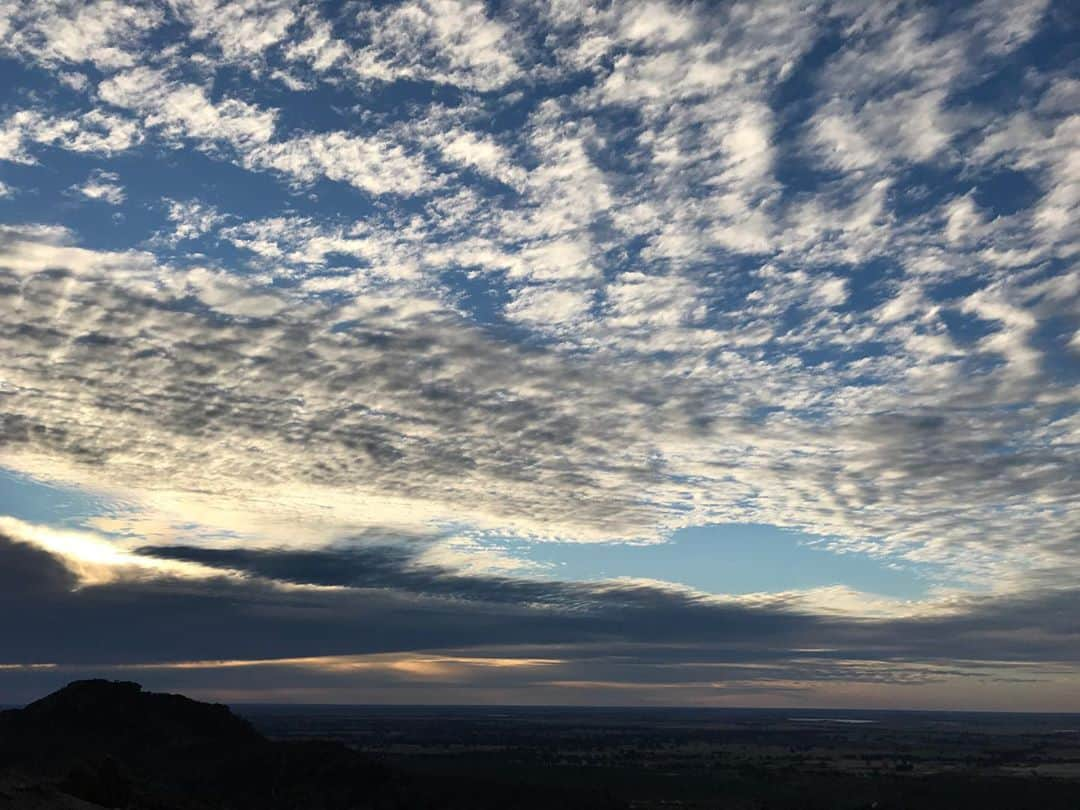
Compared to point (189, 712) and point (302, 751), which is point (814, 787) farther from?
point (189, 712)

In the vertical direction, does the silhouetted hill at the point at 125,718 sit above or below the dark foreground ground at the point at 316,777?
above

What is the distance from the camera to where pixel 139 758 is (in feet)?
366

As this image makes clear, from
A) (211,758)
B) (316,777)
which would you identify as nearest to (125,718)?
(211,758)

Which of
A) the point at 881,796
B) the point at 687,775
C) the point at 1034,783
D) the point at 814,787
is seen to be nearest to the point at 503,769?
the point at 687,775

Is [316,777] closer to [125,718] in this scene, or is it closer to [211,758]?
[211,758]

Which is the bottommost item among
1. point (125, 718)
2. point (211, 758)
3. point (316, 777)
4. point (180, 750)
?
point (316, 777)

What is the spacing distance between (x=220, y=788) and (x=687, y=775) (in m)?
86.8

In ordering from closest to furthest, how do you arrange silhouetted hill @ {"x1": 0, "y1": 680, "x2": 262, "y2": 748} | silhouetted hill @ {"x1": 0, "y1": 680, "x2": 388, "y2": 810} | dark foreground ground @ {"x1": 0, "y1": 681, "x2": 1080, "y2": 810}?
dark foreground ground @ {"x1": 0, "y1": 681, "x2": 1080, "y2": 810} → silhouetted hill @ {"x1": 0, "y1": 680, "x2": 388, "y2": 810} → silhouetted hill @ {"x1": 0, "y1": 680, "x2": 262, "y2": 748}

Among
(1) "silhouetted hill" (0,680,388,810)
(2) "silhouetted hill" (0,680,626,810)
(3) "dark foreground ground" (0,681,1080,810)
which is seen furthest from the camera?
(1) "silhouetted hill" (0,680,388,810)

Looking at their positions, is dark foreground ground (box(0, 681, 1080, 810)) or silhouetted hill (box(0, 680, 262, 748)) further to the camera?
silhouetted hill (box(0, 680, 262, 748))

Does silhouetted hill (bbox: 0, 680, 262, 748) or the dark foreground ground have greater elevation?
silhouetted hill (bbox: 0, 680, 262, 748)

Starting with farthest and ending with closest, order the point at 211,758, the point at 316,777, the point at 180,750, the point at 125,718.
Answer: the point at 125,718, the point at 180,750, the point at 211,758, the point at 316,777

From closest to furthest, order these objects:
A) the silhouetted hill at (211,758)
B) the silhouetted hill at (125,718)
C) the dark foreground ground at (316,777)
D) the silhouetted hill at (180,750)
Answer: the dark foreground ground at (316,777), the silhouetted hill at (211,758), the silhouetted hill at (180,750), the silhouetted hill at (125,718)

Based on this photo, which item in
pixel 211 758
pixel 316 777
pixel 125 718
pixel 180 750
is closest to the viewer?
pixel 316 777
